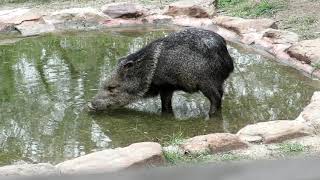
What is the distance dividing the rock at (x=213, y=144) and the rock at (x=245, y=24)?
4.80 m

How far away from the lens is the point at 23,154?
5035 millimetres

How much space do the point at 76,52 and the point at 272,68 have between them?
10.8 ft

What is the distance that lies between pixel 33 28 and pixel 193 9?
3098 mm

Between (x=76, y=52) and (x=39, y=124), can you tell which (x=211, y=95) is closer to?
(x=39, y=124)

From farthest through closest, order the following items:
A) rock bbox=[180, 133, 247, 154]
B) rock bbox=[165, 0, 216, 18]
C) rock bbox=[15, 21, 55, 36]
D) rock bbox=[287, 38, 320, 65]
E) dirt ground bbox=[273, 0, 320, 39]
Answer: rock bbox=[15, 21, 55, 36], rock bbox=[165, 0, 216, 18], dirt ground bbox=[273, 0, 320, 39], rock bbox=[287, 38, 320, 65], rock bbox=[180, 133, 247, 154]

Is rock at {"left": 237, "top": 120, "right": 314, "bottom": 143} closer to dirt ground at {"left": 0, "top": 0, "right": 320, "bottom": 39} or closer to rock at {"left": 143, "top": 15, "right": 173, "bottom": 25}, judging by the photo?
dirt ground at {"left": 0, "top": 0, "right": 320, "bottom": 39}

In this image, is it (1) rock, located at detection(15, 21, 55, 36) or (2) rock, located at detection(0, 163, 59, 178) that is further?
(1) rock, located at detection(15, 21, 55, 36)

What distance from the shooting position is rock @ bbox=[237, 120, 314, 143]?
456 cm

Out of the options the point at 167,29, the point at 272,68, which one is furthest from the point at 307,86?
the point at 167,29

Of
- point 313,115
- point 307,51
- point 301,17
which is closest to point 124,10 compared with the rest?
point 301,17

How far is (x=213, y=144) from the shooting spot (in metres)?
4.40

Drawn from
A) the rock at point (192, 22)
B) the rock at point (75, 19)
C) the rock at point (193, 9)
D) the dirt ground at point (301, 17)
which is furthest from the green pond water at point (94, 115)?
the rock at point (75, 19)

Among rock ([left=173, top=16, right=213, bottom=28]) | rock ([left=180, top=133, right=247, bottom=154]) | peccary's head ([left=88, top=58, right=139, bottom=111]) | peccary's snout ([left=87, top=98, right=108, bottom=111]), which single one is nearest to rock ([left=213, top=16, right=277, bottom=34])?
rock ([left=173, top=16, right=213, bottom=28])

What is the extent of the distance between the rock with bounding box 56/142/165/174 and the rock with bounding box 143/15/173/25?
6934 mm
